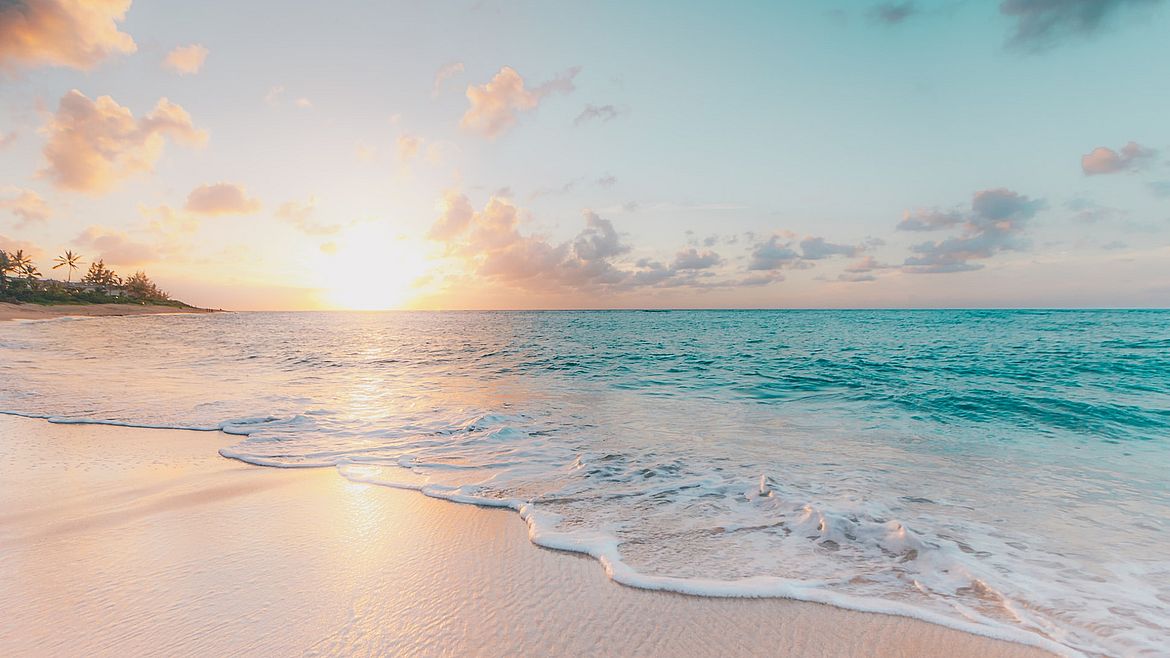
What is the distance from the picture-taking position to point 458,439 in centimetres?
773

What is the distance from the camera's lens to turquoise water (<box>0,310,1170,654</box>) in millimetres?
3504

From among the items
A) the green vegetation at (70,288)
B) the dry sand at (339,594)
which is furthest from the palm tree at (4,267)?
the dry sand at (339,594)

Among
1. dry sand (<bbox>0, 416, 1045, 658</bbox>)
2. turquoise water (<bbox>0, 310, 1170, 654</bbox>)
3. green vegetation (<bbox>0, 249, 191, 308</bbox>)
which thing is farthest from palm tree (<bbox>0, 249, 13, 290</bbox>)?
dry sand (<bbox>0, 416, 1045, 658</bbox>)

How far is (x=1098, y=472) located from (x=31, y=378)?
73.8 feet

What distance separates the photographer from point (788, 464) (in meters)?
6.58

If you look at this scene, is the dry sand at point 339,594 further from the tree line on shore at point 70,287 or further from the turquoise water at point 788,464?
the tree line on shore at point 70,287

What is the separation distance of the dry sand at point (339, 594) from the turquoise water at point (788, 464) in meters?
0.34

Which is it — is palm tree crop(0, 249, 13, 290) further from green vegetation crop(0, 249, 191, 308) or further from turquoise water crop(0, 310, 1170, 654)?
turquoise water crop(0, 310, 1170, 654)

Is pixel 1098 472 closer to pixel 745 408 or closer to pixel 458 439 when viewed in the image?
pixel 745 408

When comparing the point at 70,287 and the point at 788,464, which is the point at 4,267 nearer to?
the point at 70,287

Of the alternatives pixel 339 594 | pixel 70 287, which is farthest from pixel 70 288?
pixel 339 594

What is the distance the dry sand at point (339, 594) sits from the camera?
273 centimetres

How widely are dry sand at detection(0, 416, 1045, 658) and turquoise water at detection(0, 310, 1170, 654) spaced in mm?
338

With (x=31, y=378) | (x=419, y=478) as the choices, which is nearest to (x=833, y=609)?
(x=419, y=478)
